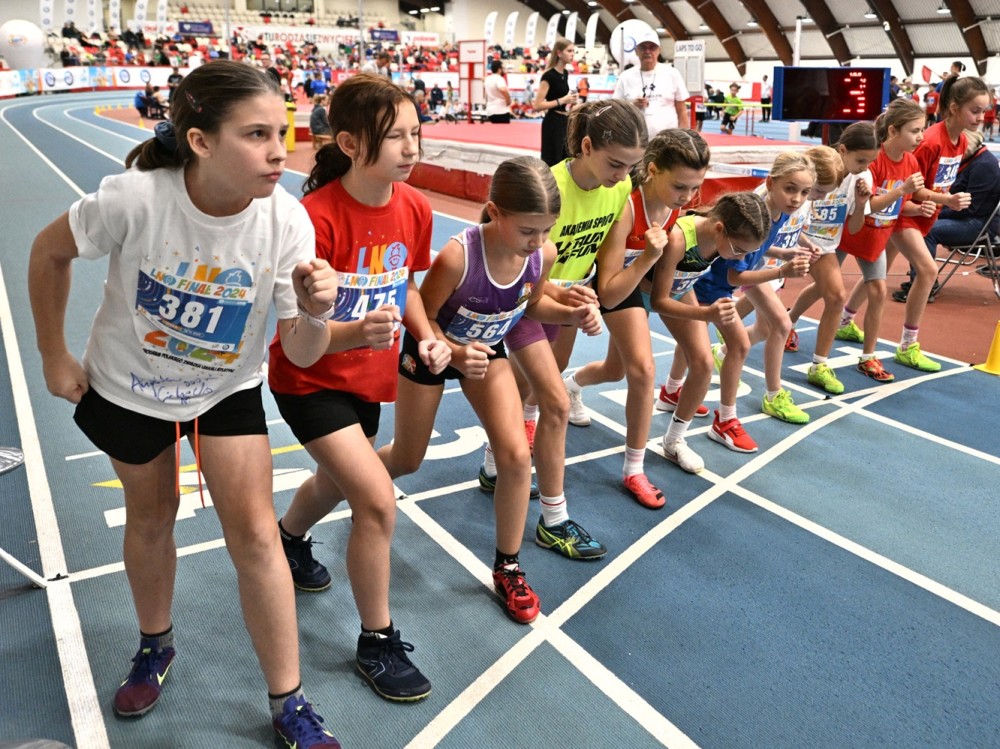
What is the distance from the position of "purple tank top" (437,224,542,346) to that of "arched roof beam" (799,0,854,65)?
4115 cm

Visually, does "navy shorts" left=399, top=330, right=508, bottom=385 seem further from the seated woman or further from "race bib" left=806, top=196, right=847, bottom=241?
the seated woman

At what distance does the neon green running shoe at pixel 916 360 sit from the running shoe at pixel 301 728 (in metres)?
5.33

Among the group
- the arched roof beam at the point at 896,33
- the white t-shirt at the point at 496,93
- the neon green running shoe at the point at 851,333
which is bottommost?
the neon green running shoe at the point at 851,333

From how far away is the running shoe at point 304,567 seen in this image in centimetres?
323

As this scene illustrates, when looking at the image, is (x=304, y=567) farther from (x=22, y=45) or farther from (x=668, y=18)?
(x=668, y=18)

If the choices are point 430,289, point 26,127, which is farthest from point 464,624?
point 26,127

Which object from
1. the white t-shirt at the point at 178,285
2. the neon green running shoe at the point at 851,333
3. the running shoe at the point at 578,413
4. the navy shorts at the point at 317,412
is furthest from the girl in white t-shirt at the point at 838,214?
the white t-shirt at the point at 178,285

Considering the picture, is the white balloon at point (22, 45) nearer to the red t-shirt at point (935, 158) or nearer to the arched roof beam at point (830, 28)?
the arched roof beam at point (830, 28)

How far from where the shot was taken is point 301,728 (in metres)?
2.33

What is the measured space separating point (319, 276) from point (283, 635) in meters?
1.00

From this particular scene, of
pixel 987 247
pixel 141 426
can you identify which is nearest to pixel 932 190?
pixel 987 247

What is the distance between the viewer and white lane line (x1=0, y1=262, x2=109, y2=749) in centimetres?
Answer: 251

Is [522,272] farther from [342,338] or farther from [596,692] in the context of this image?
[596,692]

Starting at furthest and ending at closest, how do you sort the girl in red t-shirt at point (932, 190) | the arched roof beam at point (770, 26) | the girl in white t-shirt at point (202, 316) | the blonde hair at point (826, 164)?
the arched roof beam at point (770, 26) → the girl in red t-shirt at point (932, 190) → the blonde hair at point (826, 164) → the girl in white t-shirt at point (202, 316)
